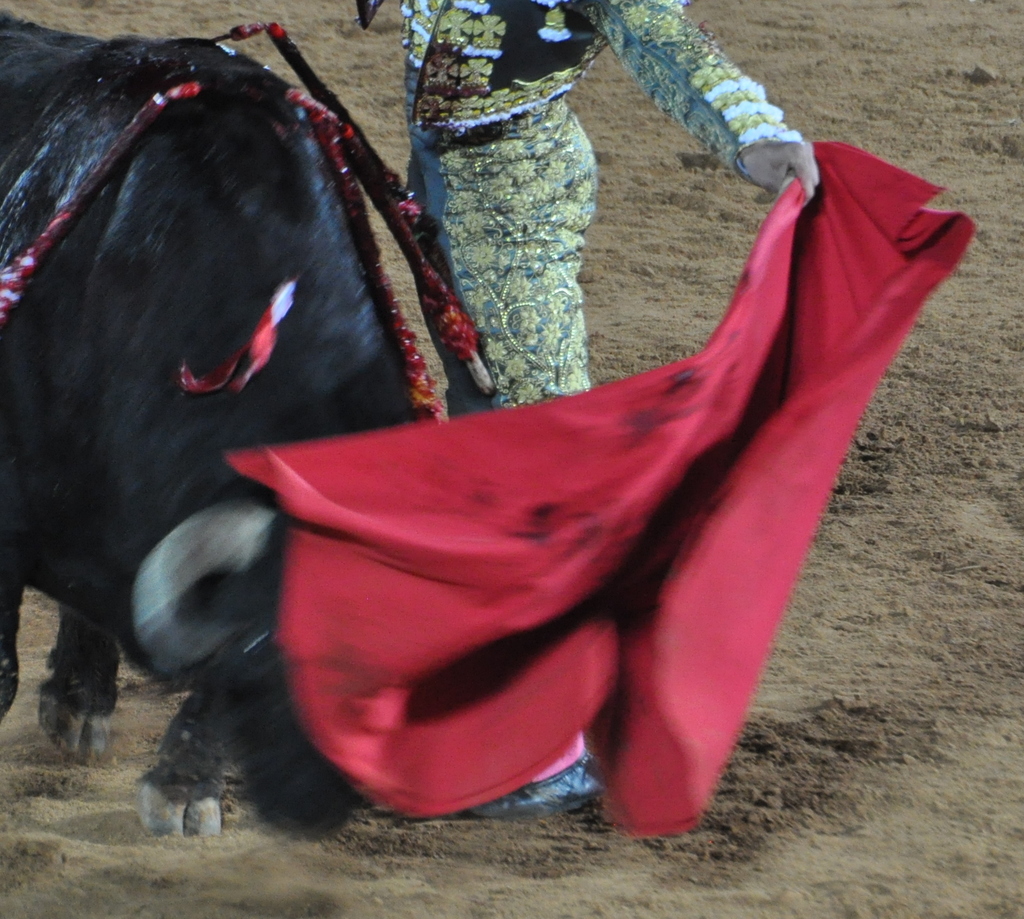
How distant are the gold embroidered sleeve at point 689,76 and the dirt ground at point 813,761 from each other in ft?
3.47

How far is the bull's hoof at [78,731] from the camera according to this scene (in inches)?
100

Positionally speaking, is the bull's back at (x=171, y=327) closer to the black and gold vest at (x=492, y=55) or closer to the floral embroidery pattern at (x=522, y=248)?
the black and gold vest at (x=492, y=55)

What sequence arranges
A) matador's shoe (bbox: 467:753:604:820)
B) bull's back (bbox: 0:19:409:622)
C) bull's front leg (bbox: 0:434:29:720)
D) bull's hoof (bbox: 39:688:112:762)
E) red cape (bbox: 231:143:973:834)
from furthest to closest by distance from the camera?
1. bull's hoof (bbox: 39:688:112:762)
2. matador's shoe (bbox: 467:753:604:820)
3. bull's front leg (bbox: 0:434:29:720)
4. bull's back (bbox: 0:19:409:622)
5. red cape (bbox: 231:143:973:834)

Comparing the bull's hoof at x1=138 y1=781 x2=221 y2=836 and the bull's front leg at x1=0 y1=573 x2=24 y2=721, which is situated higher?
the bull's front leg at x1=0 y1=573 x2=24 y2=721

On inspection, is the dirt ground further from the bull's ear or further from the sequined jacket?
the sequined jacket

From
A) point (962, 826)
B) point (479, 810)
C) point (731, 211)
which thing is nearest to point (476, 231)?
point (479, 810)

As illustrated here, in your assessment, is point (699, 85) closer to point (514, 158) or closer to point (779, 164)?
point (779, 164)

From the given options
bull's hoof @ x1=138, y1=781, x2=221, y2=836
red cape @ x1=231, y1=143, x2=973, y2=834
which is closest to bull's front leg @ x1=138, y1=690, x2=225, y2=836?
bull's hoof @ x1=138, y1=781, x2=221, y2=836

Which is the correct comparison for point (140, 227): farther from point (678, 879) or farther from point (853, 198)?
point (678, 879)

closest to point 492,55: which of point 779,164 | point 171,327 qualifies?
point 779,164

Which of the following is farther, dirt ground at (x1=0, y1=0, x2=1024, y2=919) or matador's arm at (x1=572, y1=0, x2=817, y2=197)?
dirt ground at (x1=0, y1=0, x2=1024, y2=919)

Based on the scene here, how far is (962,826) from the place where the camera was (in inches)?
88.4

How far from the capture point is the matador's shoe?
2.21 meters

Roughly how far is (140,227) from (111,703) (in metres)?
1.12
